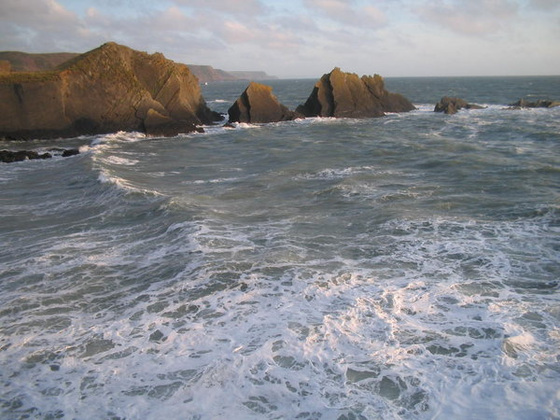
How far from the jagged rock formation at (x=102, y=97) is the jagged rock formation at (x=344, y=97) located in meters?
11.6

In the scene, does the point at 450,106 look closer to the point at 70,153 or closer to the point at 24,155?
the point at 70,153

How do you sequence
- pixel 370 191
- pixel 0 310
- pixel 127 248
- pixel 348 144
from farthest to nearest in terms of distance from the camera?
pixel 348 144 → pixel 370 191 → pixel 127 248 → pixel 0 310

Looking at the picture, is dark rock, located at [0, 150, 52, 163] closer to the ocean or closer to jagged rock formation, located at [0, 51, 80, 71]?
the ocean

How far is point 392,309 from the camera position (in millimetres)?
7805

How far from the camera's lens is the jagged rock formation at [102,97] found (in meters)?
31.2

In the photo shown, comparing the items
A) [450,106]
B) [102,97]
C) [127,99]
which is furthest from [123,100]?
[450,106]

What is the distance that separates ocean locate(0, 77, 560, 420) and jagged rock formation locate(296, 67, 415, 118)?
82.8 ft

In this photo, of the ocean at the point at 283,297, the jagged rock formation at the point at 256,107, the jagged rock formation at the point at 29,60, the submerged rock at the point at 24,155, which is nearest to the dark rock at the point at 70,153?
the submerged rock at the point at 24,155

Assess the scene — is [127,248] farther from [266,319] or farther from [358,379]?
[358,379]

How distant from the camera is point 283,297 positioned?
8.39 meters

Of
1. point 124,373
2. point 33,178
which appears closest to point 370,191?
point 124,373

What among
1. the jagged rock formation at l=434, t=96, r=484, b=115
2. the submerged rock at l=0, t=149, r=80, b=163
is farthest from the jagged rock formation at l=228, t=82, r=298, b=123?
the jagged rock formation at l=434, t=96, r=484, b=115

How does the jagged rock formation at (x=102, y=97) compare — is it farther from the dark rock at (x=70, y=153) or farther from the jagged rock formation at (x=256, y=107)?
the dark rock at (x=70, y=153)

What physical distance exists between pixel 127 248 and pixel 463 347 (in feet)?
26.0
